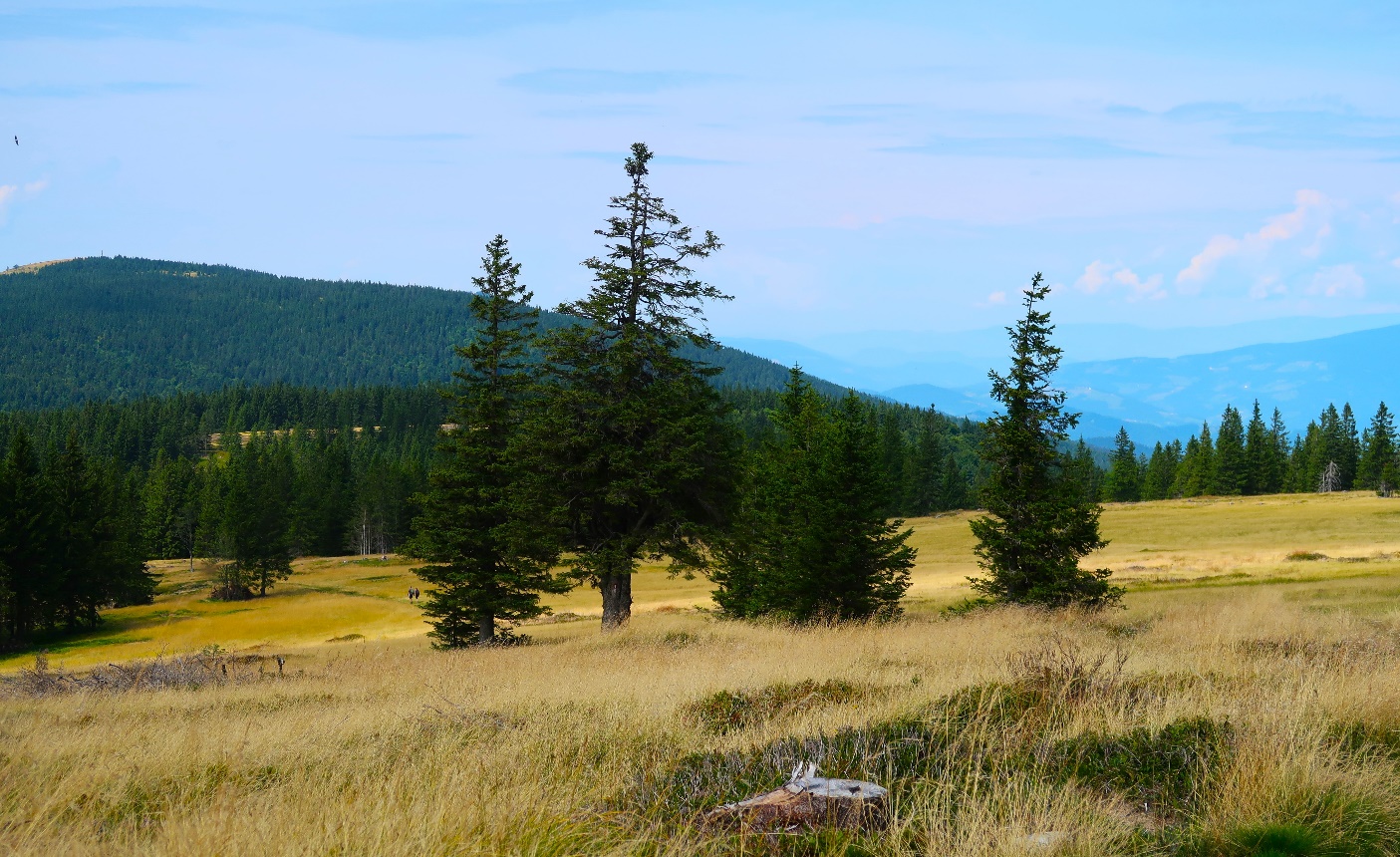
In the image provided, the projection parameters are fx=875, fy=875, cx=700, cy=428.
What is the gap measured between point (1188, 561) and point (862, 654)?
36325mm

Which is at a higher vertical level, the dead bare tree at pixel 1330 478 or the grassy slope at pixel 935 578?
the dead bare tree at pixel 1330 478

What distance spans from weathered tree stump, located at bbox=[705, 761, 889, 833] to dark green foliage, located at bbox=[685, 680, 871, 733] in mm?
1851

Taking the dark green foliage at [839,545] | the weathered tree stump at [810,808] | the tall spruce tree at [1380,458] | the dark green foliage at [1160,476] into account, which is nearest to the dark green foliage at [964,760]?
the weathered tree stump at [810,808]

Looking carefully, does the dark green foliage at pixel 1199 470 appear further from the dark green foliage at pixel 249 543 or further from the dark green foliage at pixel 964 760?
the dark green foliage at pixel 964 760

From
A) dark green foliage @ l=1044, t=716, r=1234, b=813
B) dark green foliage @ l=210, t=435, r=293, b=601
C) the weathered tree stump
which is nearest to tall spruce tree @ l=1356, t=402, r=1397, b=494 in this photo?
dark green foliage @ l=1044, t=716, r=1234, b=813

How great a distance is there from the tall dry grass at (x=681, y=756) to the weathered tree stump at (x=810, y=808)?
0.54ft

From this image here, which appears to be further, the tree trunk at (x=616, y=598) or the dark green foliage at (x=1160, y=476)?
the dark green foliage at (x=1160, y=476)

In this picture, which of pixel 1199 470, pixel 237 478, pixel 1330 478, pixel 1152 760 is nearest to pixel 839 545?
pixel 1152 760

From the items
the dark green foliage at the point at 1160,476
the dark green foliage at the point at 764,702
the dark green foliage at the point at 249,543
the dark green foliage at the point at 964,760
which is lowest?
the dark green foliage at the point at 249,543

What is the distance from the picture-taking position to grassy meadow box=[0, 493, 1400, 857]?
4.73 meters

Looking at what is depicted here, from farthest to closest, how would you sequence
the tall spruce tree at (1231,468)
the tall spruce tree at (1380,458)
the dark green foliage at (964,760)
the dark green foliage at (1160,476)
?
1. the dark green foliage at (1160,476)
2. the tall spruce tree at (1231,468)
3. the tall spruce tree at (1380,458)
4. the dark green foliage at (964,760)

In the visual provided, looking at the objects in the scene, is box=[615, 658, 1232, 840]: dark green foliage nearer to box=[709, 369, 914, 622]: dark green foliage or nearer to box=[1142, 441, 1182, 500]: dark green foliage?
box=[709, 369, 914, 622]: dark green foliage

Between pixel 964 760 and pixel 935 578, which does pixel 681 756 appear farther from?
pixel 935 578

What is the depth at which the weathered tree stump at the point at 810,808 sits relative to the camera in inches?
202
